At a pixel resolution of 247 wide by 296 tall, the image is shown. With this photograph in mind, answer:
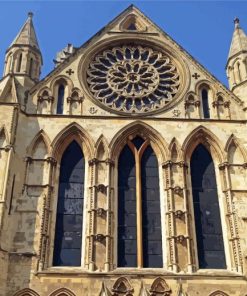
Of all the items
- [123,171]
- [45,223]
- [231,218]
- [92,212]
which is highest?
[123,171]

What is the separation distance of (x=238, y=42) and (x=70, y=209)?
10.9 meters

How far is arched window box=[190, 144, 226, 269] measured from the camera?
16.0 m

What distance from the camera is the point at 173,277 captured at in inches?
591

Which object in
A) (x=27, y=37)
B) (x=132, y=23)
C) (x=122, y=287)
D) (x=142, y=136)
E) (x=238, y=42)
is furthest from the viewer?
(x=132, y=23)

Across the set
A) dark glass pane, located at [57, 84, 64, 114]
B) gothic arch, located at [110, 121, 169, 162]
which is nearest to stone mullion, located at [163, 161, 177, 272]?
gothic arch, located at [110, 121, 169, 162]

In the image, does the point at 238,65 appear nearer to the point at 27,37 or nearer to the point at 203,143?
the point at 203,143

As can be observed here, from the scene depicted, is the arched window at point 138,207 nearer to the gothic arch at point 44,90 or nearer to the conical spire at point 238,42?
the gothic arch at point 44,90

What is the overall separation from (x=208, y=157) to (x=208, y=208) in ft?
7.25

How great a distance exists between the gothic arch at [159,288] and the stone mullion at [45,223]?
3.41 meters

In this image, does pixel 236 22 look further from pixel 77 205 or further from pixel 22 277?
pixel 22 277

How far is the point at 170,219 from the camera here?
53.4 ft

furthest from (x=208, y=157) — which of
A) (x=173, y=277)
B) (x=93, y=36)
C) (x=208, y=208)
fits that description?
(x=93, y=36)

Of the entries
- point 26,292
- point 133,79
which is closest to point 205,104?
point 133,79

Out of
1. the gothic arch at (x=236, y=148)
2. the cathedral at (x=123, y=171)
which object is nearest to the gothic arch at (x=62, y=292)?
the cathedral at (x=123, y=171)
